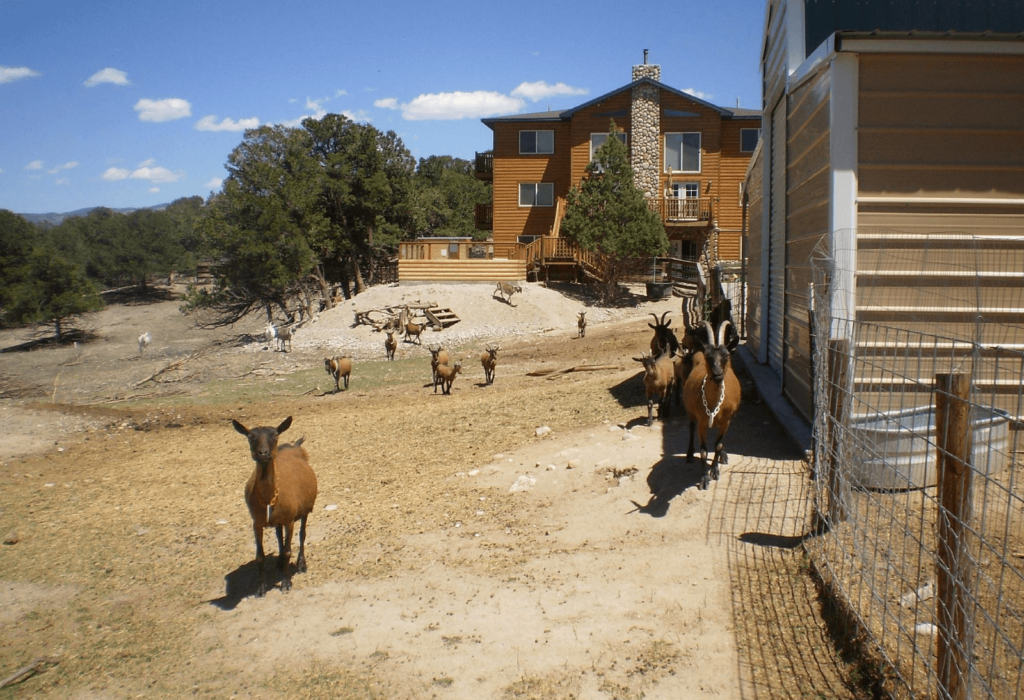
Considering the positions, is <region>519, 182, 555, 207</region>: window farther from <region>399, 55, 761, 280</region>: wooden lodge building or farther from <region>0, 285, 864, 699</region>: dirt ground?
<region>0, 285, 864, 699</region>: dirt ground

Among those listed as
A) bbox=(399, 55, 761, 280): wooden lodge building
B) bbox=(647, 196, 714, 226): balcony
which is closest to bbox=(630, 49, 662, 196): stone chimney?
bbox=(399, 55, 761, 280): wooden lodge building

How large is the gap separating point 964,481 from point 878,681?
5.38 ft

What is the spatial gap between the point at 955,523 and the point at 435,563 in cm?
485

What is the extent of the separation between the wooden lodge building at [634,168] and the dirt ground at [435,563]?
74.2ft

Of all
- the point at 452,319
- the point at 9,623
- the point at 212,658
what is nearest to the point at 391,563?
the point at 212,658

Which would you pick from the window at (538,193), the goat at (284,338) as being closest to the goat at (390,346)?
the goat at (284,338)

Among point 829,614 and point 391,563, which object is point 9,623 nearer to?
point 391,563

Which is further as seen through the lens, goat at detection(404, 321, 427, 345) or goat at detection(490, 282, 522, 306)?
goat at detection(490, 282, 522, 306)

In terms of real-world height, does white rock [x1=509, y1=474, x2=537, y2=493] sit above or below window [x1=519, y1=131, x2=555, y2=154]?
below

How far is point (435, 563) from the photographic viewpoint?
7445 millimetres

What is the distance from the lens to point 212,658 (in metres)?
5.89

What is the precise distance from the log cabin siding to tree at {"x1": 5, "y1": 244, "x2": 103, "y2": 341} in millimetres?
26290

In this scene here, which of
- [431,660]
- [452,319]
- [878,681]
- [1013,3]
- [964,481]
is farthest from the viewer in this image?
[452,319]

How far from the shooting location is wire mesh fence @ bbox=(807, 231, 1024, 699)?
3830 millimetres
